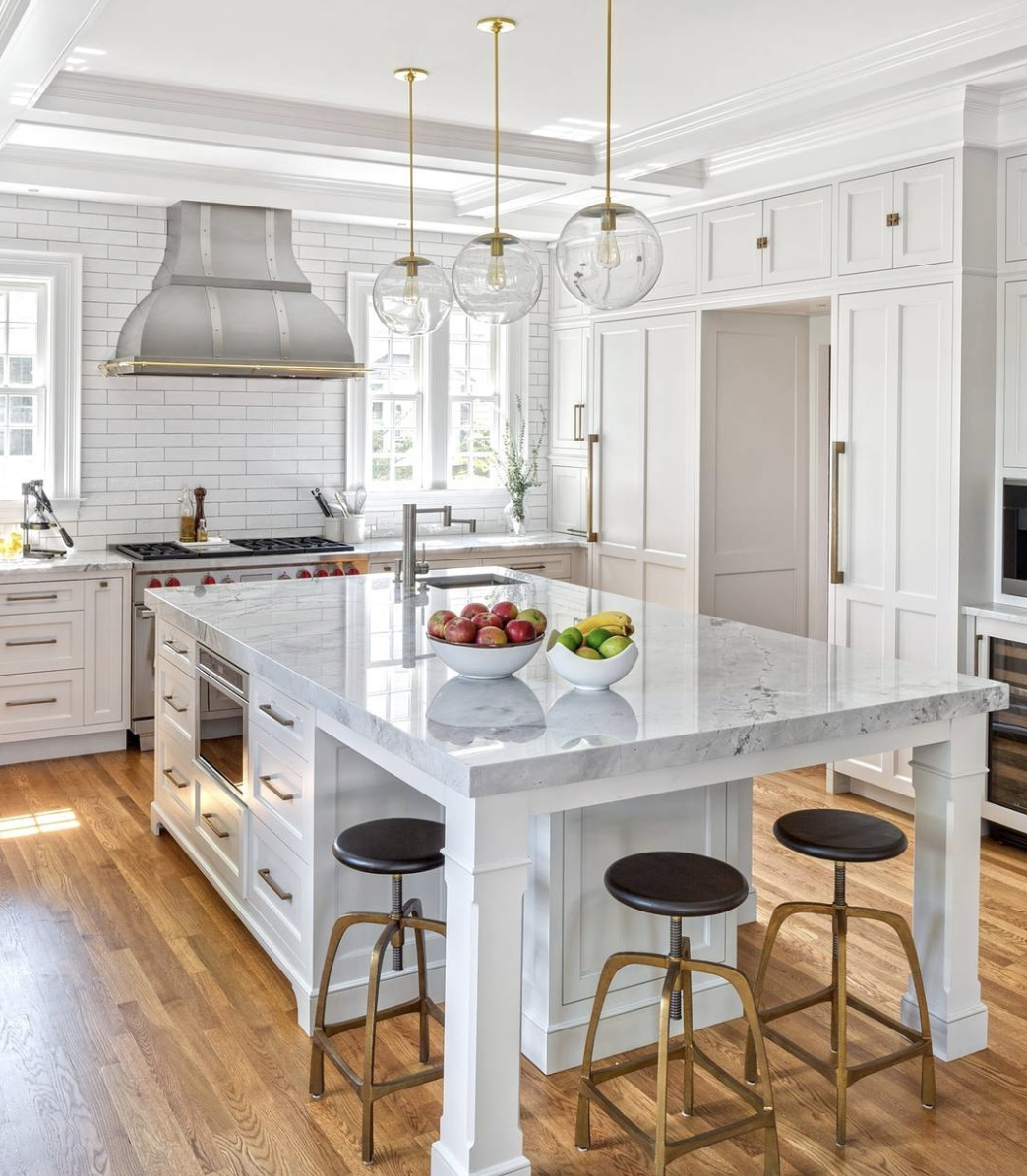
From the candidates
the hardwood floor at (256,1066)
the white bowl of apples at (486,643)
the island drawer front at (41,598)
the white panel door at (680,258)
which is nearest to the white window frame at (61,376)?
the island drawer front at (41,598)

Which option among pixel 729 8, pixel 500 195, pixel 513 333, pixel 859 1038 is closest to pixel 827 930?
pixel 859 1038

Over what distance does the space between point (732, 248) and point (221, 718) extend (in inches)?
138

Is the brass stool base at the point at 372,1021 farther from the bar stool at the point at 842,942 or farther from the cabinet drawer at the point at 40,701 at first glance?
the cabinet drawer at the point at 40,701

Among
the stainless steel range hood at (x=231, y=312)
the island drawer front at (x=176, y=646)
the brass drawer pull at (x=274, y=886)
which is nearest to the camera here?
the brass drawer pull at (x=274, y=886)

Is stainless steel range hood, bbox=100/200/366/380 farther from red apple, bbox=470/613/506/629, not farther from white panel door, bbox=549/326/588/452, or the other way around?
red apple, bbox=470/613/506/629

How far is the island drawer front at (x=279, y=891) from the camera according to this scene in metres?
3.30

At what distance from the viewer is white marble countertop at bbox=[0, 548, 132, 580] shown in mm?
5793

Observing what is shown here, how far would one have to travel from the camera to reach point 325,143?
17.0ft

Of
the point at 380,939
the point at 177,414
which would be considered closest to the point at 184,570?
the point at 177,414

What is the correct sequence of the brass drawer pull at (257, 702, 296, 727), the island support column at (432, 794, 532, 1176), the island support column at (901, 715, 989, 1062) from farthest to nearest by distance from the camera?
the brass drawer pull at (257, 702, 296, 727)
the island support column at (901, 715, 989, 1062)
the island support column at (432, 794, 532, 1176)

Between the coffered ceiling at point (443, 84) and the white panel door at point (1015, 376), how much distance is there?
0.81 meters

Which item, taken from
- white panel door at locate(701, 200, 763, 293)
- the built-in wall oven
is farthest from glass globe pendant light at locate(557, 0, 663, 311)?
white panel door at locate(701, 200, 763, 293)

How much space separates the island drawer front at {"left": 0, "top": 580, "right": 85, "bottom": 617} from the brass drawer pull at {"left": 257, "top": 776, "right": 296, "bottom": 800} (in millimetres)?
2749

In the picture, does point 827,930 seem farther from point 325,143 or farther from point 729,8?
point 325,143
